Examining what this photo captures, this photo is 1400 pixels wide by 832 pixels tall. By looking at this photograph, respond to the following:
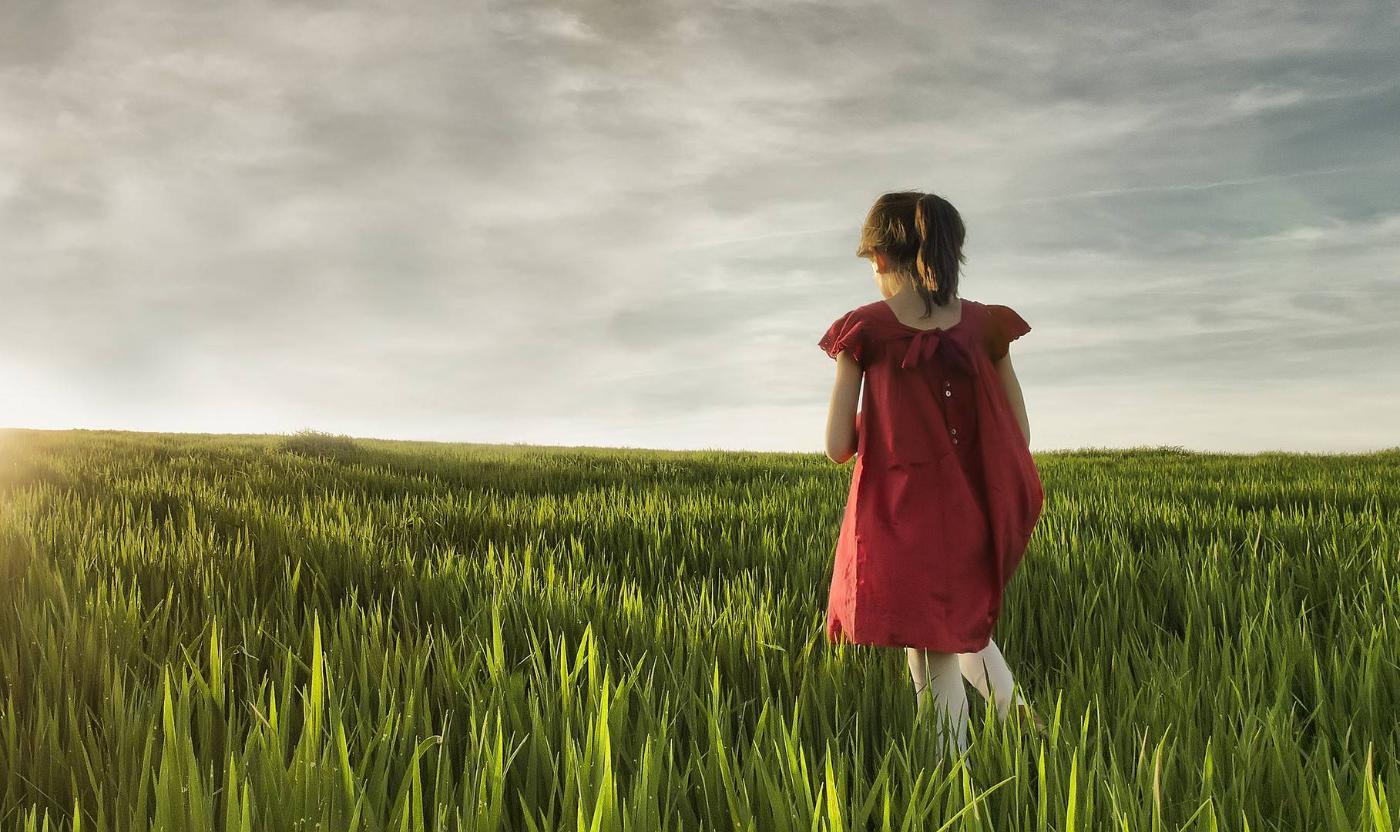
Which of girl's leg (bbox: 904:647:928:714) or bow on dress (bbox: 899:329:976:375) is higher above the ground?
bow on dress (bbox: 899:329:976:375)

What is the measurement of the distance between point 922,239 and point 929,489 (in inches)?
28.5

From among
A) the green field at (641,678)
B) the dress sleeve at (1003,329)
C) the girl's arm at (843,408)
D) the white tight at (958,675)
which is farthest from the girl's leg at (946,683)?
the dress sleeve at (1003,329)

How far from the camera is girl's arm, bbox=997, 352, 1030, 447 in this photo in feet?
8.89

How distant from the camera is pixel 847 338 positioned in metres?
2.51

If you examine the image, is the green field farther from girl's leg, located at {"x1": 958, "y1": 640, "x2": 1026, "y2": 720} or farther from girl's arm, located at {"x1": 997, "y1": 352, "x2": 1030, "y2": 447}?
girl's arm, located at {"x1": 997, "y1": 352, "x2": 1030, "y2": 447}

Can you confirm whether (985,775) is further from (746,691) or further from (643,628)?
(643,628)

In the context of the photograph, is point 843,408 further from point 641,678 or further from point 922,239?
point 641,678

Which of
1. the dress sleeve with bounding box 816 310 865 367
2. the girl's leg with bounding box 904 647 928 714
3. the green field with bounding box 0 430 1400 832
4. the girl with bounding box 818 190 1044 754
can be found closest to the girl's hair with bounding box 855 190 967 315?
the girl with bounding box 818 190 1044 754

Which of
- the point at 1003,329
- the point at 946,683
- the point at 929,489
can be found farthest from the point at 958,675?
the point at 1003,329

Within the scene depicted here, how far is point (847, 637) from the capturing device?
246cm

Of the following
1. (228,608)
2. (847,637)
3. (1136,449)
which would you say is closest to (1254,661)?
(847,637)

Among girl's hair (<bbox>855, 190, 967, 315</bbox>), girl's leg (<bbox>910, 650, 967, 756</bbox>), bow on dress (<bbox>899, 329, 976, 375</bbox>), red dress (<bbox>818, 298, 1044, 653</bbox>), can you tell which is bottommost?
girl's leg (<bbox>910, 650, 967, 756</bbox>)

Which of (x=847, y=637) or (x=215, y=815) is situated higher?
(x=847, y=637)

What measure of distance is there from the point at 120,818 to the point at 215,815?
16 cm
